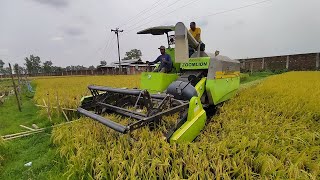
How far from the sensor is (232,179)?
2678 millimetres

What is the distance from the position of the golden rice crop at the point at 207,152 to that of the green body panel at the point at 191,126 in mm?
131

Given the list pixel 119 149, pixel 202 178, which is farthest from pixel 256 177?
pixel 119 149

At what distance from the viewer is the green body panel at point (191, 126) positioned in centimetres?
342

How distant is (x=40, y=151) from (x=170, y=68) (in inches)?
126

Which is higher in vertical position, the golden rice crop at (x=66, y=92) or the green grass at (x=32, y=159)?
the golden rice crop at (x=66, y=92)

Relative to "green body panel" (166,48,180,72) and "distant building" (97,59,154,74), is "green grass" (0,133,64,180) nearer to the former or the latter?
"green body panel" (166,48,180,72)

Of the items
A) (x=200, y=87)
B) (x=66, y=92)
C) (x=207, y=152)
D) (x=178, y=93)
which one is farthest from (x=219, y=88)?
(x=66, y=92)

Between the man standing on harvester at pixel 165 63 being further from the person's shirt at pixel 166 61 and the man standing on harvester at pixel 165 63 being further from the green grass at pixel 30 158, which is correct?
the green grass at pixel 30 158

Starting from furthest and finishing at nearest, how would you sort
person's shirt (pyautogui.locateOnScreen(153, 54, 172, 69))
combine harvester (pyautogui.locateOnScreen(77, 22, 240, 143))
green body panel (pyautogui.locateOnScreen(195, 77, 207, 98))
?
person's shirt (pyautogui.locateOnScreen(153, 54, 172, 69)) < green body panel (pyautogui.locateOnScreen(195, 77, 207, 98)) < combine harvester (pyautogui.locateOnScreen(77, 22, 240, 143))

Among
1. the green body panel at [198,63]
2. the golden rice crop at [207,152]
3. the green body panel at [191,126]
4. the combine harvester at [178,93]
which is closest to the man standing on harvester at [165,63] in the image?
the combine harvester at [178,93]

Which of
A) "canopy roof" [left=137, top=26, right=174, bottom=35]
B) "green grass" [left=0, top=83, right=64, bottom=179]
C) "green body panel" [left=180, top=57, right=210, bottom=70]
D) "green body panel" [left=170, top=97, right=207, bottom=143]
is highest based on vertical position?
"canopy roof" [left=137, top=26, right=174, bottom=35]

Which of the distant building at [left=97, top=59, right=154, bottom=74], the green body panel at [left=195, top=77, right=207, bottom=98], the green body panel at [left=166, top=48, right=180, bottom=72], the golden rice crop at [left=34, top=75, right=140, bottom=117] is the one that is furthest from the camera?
the distant building at [left=97, top=59, right=154, bottom=74]

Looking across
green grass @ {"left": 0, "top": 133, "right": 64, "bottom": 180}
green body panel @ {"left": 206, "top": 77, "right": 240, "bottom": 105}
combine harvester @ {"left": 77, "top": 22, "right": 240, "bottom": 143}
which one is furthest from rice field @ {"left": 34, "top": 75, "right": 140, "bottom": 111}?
green body panel @ {"left": 206, "top": 77, "right": 240, "bottom": 105}

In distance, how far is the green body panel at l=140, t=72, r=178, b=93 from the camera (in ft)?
17.1
